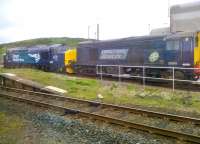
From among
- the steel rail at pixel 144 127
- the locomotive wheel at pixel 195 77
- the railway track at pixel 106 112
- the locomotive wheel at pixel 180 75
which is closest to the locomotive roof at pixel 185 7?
the locomotive wheel at pixel 180 75

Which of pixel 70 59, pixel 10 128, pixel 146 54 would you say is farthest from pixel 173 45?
pixel 70 59

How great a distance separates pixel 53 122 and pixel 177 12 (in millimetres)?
22541

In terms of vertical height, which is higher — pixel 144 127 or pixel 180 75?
pixel 180 75

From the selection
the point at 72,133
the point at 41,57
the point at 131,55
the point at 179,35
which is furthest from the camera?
the point at 41,57

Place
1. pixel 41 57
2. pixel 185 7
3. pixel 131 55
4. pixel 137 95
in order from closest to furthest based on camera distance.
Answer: pixel 137 95, pixel 131 55, pixel 185 7, pixel 41 57

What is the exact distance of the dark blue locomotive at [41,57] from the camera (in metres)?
32.1

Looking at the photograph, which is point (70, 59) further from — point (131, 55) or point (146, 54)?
point (146, 54)

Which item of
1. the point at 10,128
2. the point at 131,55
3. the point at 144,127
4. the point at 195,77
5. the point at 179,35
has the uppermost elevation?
the point at 179,35

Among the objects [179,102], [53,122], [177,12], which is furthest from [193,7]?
[53,122]

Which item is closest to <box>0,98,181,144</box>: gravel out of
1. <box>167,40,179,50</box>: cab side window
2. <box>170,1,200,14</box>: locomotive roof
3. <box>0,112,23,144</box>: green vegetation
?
<box>0,112,23,144</box>: green vegetation

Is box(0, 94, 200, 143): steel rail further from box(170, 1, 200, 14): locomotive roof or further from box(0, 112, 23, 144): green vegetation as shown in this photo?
box(170, 1, 200, 14): locomotive roof

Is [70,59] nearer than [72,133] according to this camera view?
No

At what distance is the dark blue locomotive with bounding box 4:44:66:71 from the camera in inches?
1264

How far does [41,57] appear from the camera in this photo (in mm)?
34125
